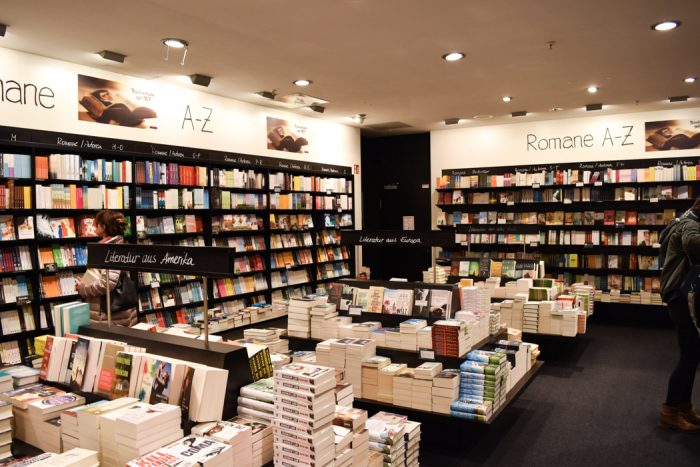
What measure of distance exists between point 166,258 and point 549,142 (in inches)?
334

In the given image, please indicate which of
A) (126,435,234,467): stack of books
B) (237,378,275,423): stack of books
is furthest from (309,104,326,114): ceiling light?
(126,435,234,467): stack of books

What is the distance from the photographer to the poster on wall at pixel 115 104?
18.9 feet

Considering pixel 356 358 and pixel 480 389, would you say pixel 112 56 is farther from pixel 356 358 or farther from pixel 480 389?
pixel 480 389

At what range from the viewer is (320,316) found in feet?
14.5

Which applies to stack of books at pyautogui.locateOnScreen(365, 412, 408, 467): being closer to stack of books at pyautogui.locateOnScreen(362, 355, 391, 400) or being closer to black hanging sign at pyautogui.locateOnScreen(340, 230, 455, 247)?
Answer: stack of books at pyautogui.locateOnScreen(362, 355, 391, 400)

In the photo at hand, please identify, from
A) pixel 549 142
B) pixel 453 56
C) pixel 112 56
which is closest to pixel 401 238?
pixel 453 56

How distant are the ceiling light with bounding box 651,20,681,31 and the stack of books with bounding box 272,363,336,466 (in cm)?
455

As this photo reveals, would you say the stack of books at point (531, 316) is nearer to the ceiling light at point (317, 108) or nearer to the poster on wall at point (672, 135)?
the ceiling light at point (317, 108)

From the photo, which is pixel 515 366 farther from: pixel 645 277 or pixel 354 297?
pixel 645 277

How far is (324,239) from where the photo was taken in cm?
919

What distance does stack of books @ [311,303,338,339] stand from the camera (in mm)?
4406

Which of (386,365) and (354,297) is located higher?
(354,297)

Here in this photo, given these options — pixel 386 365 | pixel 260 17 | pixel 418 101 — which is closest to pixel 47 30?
pixel 260 17

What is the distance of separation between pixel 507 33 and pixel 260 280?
4992 mm
